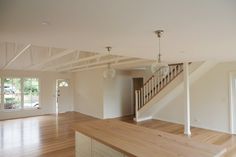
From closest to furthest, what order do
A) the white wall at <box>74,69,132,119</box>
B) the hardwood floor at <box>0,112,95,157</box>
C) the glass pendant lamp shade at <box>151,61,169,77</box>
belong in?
1. the glass pendant lamp shade at <box>151,61,169,77</box>
2. the hardwood floor at <box>0,112,95,157</box>
3. the white wall at <box>74,69,132,119</box>

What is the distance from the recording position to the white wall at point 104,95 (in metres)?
7.87

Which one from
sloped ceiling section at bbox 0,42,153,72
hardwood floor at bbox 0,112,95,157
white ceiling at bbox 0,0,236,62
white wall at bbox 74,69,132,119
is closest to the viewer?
white ceiling at bbox 0,0,236,62

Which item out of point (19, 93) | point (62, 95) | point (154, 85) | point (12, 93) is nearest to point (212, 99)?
point (154, 85)

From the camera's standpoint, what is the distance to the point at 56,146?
4512mm

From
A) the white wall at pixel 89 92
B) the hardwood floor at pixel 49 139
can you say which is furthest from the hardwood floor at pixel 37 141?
the white wall at pixel 89 92

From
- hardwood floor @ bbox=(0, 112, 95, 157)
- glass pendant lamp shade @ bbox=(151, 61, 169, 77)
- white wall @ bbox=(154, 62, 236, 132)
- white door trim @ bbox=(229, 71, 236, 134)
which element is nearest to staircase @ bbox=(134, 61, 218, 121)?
white wall @ bbox=(154, 62, 236, 132)

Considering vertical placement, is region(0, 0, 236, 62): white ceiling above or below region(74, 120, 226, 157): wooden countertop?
above

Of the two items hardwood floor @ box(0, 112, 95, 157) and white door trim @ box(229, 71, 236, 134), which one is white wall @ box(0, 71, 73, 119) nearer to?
hardwood floor @ box(0, 112, 95, 157)

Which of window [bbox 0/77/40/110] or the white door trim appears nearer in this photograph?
the white door trim

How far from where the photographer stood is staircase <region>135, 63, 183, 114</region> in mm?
5965

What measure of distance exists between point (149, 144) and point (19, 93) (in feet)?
29.0

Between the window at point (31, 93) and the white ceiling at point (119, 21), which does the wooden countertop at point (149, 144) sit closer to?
the white ceiling at point (119, 21)

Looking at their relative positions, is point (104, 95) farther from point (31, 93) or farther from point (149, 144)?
point (149, 144)

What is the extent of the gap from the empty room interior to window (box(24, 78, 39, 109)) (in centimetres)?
5
